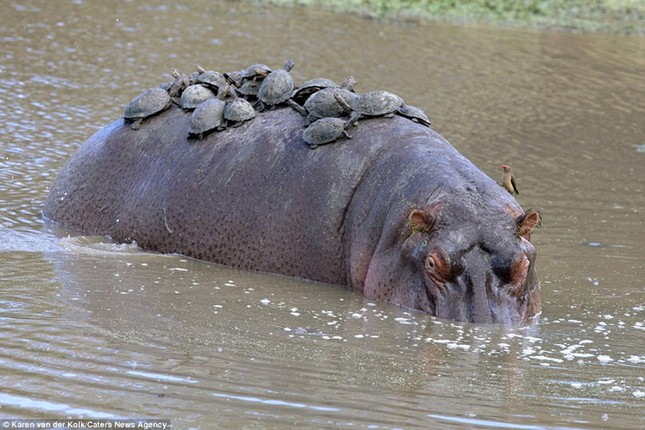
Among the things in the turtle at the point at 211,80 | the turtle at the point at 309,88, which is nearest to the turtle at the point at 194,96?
the turtle at the point at 211,80

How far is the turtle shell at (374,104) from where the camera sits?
7418 millimetres

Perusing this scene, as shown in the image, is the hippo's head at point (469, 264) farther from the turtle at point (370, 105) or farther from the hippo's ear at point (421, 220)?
the turtle at point (370, 105)

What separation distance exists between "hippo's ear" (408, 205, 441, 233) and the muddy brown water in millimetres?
466

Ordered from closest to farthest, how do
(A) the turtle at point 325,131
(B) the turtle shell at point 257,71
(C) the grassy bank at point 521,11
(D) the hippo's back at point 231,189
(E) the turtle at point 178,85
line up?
(D) the hippo's back at point 231,189
(A) the turtle at point 325,131
(B) the turtle shell at point 257,71
(E) the turtle at point 178,85
(C) the grassy bank at point 521,11

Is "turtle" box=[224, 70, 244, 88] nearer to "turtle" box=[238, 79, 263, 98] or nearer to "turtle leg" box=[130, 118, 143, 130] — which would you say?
"turtle" box=[238, 79, 263, 98]

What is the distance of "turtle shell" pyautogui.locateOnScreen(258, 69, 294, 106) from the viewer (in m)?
7.82

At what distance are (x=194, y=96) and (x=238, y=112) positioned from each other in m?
0.43

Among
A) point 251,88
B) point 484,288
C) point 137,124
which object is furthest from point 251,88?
point 484,288

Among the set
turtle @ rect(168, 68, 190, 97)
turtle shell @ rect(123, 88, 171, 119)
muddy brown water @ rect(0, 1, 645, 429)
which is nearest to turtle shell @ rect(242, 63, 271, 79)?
turtle @ rect(168, 68, 190, 97)

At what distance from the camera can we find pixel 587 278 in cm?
753

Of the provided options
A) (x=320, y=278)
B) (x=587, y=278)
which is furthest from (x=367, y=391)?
(x=587, y=278)

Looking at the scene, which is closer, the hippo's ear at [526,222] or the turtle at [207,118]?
the hippo's ear at [526,222]

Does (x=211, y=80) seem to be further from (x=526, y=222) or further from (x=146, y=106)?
(x=526, y=222)

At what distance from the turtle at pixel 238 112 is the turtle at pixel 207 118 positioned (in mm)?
47
